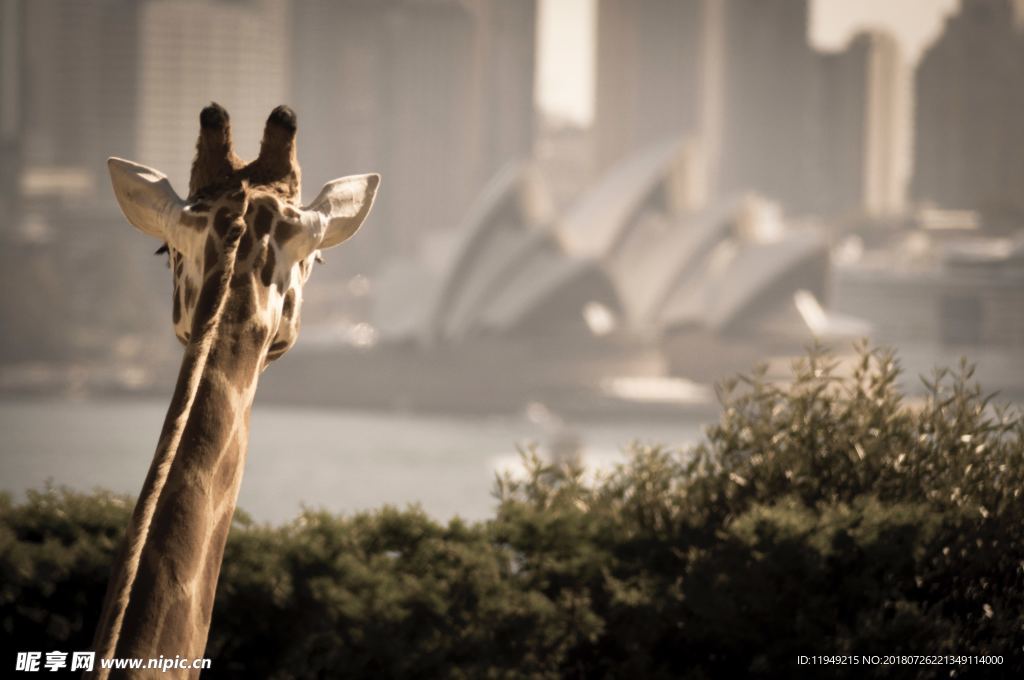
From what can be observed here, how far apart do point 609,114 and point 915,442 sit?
135m

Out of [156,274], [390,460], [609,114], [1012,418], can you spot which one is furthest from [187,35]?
[1012,418]

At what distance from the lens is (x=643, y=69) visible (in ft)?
465

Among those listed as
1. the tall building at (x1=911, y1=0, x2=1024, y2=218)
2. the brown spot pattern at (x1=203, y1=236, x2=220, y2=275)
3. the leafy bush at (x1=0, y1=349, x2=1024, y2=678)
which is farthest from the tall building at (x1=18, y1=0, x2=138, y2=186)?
the brown spot pattern at (x1=203, y1=236, x2=220, y2=275)

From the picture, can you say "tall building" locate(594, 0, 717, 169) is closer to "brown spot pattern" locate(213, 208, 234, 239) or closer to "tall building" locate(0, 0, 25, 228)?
"tall building" locate(0, 0, 25, 228)

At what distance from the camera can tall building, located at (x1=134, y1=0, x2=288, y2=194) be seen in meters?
137

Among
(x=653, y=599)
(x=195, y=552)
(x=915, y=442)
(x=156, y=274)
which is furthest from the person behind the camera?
(x=156, y=274)

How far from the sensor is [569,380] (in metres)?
70.8

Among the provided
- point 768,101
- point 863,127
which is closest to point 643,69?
point 768,101

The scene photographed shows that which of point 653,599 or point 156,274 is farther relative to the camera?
point 156,274

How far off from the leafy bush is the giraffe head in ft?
12.1

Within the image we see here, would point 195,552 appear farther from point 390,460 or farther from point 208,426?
point 390,460

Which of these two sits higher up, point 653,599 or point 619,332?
Answer: point 619,332

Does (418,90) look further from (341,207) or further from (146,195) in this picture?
(146,195)

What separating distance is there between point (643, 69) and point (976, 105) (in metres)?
28.8
